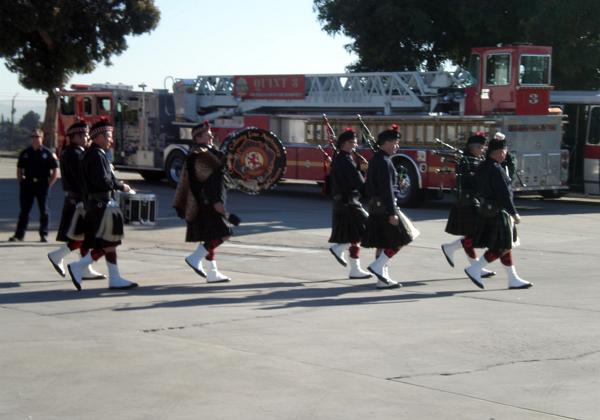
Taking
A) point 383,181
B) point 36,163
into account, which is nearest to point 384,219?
point 383,181

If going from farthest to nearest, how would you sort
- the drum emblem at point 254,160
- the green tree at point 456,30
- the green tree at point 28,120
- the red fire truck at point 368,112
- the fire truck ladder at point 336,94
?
1. the green tree at point 28,120
2. the green tree at point 456,30
3. the fire truck ladder at point 336,94
4. the red fire truck at point 368,112
5. the drum emblem at point 254,160

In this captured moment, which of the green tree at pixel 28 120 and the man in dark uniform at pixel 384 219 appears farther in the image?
the green tree at pixel 28 120

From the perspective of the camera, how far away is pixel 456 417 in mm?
6828

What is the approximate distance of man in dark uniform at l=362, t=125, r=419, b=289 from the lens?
39.9 ft

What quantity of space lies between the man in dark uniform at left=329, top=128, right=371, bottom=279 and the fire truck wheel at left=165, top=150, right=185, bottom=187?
16.5 meters

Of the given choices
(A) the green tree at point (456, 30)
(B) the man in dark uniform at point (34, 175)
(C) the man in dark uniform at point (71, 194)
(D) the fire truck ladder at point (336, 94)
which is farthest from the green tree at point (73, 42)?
(C) the man in dark uniform at point (71, 194)

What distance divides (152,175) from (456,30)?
12.2m

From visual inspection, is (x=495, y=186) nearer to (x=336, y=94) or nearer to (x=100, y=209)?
(x=100, y=209)

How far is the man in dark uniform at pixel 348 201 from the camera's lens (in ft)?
42.3

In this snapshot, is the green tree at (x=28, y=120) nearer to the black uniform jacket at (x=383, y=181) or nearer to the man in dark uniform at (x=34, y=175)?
the man in dark uniform at (x=34, y=175)

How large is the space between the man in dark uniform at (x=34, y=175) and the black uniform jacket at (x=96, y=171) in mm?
4813

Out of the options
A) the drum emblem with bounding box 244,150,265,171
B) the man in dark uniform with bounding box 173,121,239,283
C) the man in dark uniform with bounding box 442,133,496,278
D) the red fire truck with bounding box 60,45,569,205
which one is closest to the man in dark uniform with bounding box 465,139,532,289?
the man in dark uniform with bounding box 442,133,496,278

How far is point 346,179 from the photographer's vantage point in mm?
Result: 12922

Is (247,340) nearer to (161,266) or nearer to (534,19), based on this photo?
(161,266)
